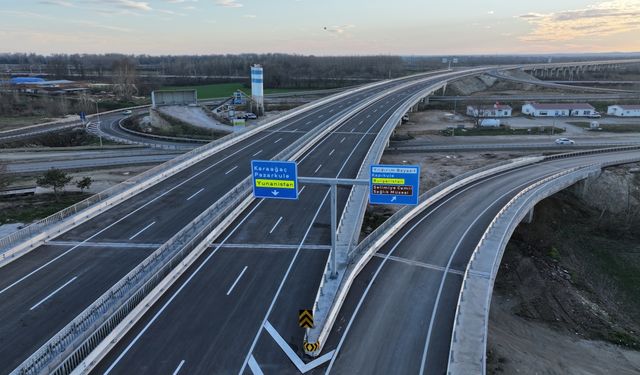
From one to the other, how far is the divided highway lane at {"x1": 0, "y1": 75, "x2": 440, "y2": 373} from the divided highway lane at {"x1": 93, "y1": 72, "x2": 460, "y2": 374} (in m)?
3.48

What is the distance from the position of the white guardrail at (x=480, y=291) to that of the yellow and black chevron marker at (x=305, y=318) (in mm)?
5549

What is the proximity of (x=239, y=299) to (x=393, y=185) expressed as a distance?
9583mm

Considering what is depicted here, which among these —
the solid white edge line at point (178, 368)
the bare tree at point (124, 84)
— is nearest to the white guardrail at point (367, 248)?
the solid white edge line at point (178, 368)

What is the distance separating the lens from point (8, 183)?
42.6 m

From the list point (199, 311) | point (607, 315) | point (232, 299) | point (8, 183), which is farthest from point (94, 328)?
point (8, 183)

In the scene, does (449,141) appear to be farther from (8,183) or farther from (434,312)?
(8,183)

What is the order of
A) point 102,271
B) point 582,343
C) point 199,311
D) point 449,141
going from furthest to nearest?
point 449,141 < point 582,343 < point 102,271 < point 199,311

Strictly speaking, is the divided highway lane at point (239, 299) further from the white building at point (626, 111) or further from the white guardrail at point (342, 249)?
the white building at point (626, 111)

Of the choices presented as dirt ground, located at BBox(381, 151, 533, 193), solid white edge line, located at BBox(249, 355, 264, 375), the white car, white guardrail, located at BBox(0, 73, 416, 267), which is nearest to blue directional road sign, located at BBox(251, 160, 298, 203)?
solid white edge line, located at BBox(249, 355, 264, 375)

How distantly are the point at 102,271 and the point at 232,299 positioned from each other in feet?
24.9

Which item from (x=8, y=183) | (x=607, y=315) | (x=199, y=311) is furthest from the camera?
(x=8, y=183)

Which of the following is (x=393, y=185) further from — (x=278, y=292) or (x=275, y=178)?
(x=278, y=292)

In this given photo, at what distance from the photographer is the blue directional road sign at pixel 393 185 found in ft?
71.2

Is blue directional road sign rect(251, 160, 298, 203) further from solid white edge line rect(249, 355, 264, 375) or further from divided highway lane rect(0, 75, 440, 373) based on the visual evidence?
solid white edge line rect(249, 355, 264, 375)
